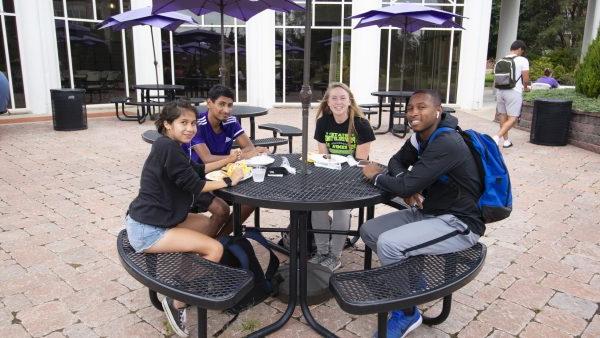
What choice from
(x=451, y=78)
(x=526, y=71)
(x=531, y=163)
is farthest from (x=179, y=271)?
(x=451, y=78)

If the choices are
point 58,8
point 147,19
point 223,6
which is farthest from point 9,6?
point 223,6

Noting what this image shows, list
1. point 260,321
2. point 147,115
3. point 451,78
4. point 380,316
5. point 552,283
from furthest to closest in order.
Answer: point 451,78, point 147,115, point 552,283, point 260,321, point 380,316

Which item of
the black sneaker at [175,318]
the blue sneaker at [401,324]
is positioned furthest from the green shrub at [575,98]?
the black sneaker at [175,318]

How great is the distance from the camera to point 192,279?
7.89 feet

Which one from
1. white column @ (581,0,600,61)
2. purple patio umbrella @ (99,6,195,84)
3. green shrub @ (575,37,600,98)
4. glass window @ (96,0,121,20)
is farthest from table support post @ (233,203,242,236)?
white column @ (581,0,600,61)

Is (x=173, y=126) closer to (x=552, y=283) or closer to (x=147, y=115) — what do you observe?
(x=552, y=283)

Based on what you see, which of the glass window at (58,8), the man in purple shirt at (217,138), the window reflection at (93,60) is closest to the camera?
the man in purple shirt at (217,138)

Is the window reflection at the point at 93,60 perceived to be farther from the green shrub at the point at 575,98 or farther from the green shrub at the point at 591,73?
the green shrub at the point at 591,73

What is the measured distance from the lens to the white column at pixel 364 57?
1431 centimetres

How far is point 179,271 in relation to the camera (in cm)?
249

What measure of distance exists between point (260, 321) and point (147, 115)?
10477 mm

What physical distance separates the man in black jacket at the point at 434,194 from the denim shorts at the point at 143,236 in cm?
130

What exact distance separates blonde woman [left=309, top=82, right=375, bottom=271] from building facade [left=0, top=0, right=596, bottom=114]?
10.2 metres

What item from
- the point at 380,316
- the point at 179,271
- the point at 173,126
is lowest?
the point at 380,316
